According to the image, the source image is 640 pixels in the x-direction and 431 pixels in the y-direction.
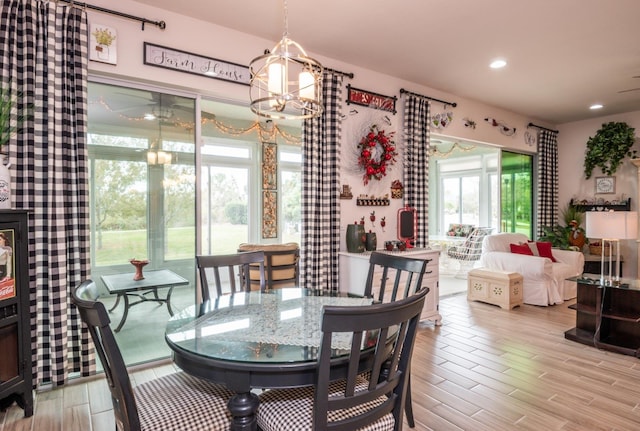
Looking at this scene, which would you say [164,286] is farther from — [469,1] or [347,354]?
[469,1]

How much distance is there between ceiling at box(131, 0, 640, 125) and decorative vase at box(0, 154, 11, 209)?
5.36 ft

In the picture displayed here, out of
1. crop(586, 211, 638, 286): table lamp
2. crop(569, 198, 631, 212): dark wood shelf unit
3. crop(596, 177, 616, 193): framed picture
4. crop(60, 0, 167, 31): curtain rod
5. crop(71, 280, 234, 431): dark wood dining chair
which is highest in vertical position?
crop(60, 0, 167, 31): curtain rod

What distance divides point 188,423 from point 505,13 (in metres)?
3.61

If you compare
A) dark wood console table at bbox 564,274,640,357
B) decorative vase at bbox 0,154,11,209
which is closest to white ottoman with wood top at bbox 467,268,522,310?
dark wood console table at bbox 564,274,640,357

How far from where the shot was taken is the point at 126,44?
2896mm

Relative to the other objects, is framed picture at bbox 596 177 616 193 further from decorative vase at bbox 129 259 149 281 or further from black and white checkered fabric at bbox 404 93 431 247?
decorative vase at bbox 129 259 149 281

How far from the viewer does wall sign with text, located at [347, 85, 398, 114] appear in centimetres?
422

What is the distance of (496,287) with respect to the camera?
497cm

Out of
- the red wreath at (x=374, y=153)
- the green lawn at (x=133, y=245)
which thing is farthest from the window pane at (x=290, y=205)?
the green lawn at (x=133, y=245)

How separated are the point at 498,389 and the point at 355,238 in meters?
1.86

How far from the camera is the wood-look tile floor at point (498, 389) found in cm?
231

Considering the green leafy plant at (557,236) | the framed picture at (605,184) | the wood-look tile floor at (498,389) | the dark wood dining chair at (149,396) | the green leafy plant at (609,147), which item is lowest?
the wood-look tile floor at (498,389)

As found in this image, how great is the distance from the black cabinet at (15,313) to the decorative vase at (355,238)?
2.73 metres

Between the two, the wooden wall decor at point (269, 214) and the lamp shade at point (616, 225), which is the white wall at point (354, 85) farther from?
the wooden wall decor at point (269, 214)
